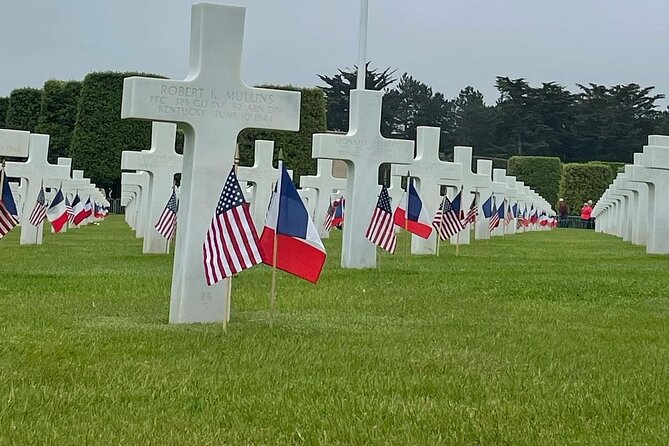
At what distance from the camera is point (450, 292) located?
13727 mm

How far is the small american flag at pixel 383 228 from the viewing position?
16984 millimetres

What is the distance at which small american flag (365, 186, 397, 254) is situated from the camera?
1698 centimetres

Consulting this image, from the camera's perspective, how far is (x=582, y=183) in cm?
7931

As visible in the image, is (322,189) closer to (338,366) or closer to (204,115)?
(204,115)

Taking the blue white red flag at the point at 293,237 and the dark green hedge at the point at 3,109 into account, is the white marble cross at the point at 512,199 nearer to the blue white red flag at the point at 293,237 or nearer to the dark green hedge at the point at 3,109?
the blue white red flag at the point at 293,237

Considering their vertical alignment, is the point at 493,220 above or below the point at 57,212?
above

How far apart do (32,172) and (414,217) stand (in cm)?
1023

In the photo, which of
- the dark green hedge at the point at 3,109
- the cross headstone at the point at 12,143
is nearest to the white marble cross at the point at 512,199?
the cross headstone at the point at 12,143

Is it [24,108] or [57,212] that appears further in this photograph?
[24,108]

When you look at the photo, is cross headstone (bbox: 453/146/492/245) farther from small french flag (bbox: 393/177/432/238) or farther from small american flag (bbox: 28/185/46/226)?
small american flag (bbox: 28/185/46/226)

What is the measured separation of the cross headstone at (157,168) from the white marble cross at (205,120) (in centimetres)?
1250

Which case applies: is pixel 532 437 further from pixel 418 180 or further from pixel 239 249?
pixel 418 180

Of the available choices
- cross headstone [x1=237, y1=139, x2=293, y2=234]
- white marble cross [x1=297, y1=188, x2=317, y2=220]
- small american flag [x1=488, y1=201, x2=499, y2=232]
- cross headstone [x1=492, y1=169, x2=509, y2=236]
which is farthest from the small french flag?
cross headstone [x1=492, y1=169, x2=509, y2=236]

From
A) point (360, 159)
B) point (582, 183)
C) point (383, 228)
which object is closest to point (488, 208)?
point (360, 159)
